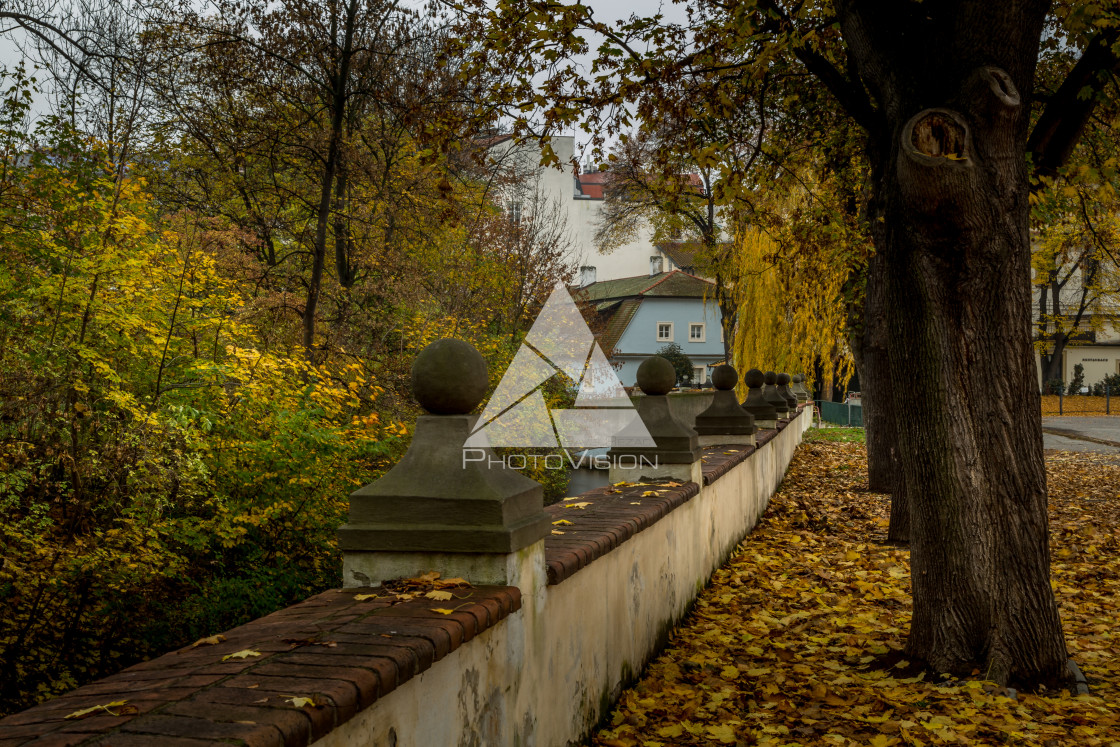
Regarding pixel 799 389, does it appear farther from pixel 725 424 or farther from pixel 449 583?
pixel 449 583

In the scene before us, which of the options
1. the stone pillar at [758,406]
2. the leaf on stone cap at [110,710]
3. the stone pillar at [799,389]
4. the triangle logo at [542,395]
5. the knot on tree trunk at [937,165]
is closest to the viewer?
the leaf on stone cap at [110,710]

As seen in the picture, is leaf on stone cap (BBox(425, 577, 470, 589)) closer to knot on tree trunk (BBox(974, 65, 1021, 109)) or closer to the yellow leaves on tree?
knot on tree trunk (BBox(974, 65, 1021, 109))

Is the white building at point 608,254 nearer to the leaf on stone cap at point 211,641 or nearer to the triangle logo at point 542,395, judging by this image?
the triangle logo at point 542,395

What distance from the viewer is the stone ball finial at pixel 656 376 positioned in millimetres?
5766

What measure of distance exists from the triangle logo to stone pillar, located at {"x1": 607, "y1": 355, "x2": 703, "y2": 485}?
307 inches

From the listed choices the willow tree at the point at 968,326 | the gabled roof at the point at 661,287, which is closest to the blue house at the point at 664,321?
the gabled roof at the point at 661,287

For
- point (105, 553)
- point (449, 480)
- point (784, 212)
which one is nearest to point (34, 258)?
point (105, 553)

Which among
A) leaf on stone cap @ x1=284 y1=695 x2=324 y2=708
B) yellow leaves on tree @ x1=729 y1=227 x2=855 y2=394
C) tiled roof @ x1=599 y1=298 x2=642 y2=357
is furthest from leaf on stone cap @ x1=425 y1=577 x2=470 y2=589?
tiled roof @ x1=599 y1=298 x2=642 y2=357

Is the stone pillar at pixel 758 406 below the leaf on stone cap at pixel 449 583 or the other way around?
the other way around

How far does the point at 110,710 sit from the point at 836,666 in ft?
13.3

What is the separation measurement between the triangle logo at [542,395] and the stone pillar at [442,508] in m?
10.8

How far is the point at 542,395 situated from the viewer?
18.5m

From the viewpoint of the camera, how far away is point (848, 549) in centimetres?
813

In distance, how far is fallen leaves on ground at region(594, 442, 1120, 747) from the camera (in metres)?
3.77
